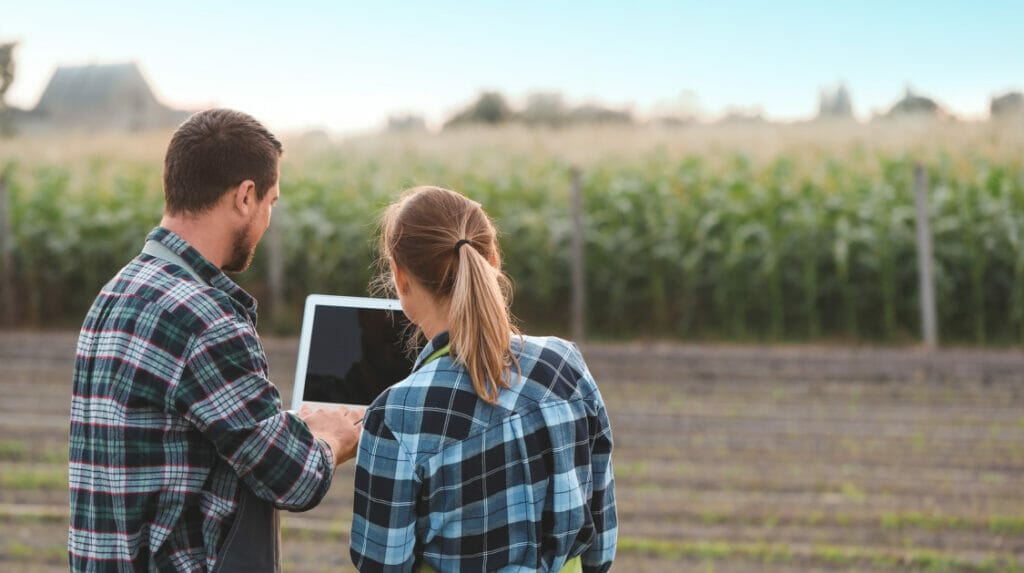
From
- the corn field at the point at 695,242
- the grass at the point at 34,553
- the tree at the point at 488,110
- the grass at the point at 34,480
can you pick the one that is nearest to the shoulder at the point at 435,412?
the grass at the point at 34,553

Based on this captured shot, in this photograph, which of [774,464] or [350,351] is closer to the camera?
[350,351]

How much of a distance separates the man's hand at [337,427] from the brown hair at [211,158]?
457 millimetres

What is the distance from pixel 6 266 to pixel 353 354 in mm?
10905

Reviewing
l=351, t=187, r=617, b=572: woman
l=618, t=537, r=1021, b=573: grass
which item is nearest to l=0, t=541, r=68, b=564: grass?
l=618, t=537, r=1021, b=573: grass

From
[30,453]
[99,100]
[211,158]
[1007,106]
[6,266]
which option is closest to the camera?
[211,158]

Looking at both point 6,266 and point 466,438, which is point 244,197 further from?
point 6,266

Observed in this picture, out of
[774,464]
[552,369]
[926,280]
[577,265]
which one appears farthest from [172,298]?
[926,280]

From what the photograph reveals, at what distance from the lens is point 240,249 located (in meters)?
1.88

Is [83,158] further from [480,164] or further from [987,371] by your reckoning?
[987,371]

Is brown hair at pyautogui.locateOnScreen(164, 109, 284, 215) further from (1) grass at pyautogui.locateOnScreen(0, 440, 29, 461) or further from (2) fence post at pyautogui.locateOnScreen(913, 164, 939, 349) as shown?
(2) fence post at pyautogui.locateOnScreen(913, 164, 939, 349)

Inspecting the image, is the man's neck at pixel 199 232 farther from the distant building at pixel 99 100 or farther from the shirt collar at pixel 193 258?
the distant building at pixel 99 100

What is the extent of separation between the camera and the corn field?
32.8 feet

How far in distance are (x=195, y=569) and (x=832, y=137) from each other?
14.4 m

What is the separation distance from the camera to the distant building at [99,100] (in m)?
38.0
